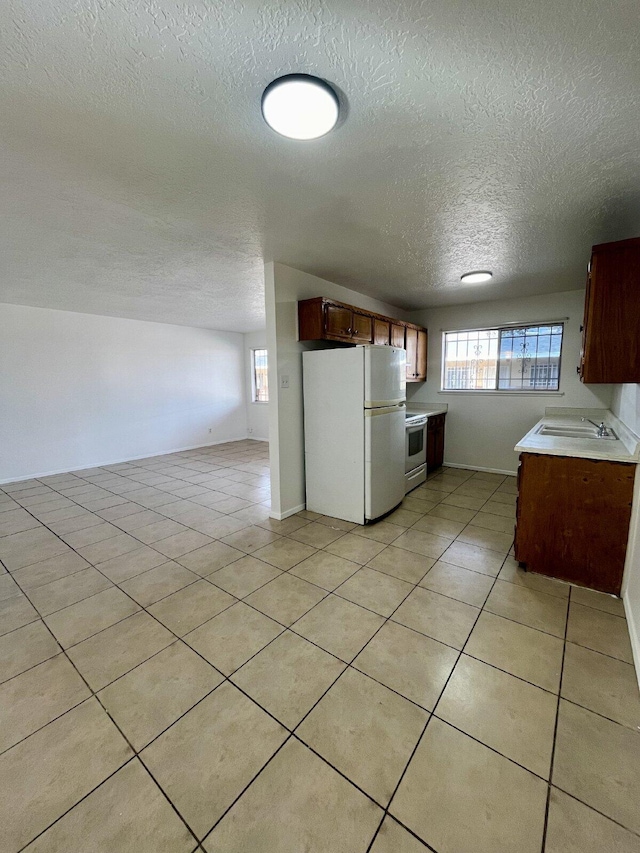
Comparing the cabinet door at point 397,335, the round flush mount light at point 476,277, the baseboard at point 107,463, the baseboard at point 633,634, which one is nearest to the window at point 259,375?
the baseboard at point 107,463

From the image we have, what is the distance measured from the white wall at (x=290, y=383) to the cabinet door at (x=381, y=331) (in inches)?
31.9

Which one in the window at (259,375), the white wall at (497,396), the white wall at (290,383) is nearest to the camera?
the white wall at (290,383)

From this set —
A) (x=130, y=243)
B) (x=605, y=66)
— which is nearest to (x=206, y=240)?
(x=130, y=243)

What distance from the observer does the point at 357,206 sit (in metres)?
2.11

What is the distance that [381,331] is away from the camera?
13.5ft

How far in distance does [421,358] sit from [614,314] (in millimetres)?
3055

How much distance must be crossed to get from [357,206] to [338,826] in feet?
9.09

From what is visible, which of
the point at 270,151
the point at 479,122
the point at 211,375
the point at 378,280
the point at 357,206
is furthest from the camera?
the point at 211,375

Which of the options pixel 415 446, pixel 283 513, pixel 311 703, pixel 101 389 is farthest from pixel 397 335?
pixel 101 389

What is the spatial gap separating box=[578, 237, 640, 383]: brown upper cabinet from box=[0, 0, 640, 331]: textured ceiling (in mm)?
355

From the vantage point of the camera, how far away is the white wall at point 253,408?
7566 millimetres

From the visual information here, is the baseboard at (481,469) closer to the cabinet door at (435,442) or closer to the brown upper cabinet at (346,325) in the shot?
the cabinet door at (435,442)

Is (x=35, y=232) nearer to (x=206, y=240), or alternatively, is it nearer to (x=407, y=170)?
(x=206, y=240)

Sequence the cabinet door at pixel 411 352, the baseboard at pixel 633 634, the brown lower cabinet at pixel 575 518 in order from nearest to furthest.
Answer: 1. the baseboard at pixel 633 634
2. the brown lower cabinet at pixel 575 518
3. the cabinet door at pixel 411 352
